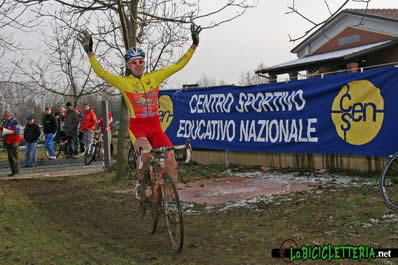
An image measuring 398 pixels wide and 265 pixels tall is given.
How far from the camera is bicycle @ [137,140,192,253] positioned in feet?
17.1

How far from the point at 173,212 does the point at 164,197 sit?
29cm

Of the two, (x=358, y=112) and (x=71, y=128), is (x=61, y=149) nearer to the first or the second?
(x=71, y=128)

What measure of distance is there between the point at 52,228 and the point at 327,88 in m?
6.49

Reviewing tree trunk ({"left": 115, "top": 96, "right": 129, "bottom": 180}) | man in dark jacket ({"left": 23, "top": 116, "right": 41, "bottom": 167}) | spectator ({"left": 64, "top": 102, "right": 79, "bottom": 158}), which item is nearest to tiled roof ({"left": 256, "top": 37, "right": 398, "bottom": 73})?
spectator ({"left": 64, "top": 102, "right": 79, "bottom": 158})

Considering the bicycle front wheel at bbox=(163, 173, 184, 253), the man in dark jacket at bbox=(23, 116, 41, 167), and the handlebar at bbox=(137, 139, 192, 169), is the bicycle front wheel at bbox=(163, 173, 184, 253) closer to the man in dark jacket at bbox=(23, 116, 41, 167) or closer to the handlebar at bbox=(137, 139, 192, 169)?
the handlebar at bbox=(137, 139, 192, 169)

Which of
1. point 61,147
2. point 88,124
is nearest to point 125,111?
point 88,124

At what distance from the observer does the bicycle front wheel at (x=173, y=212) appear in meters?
5.15

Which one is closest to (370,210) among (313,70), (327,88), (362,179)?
(362,179)

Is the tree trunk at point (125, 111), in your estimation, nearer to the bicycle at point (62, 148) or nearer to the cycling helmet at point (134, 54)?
the cycling helmet at point (134, 54)

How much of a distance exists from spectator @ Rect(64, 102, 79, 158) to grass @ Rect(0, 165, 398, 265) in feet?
29.4

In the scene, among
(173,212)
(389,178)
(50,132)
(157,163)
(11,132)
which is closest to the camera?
(173,212)

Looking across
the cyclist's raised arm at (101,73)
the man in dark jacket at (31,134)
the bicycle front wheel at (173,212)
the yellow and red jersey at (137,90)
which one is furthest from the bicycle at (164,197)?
the man in dark jacket at (31,134)

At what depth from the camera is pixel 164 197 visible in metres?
5.56

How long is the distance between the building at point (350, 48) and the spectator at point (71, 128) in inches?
370
